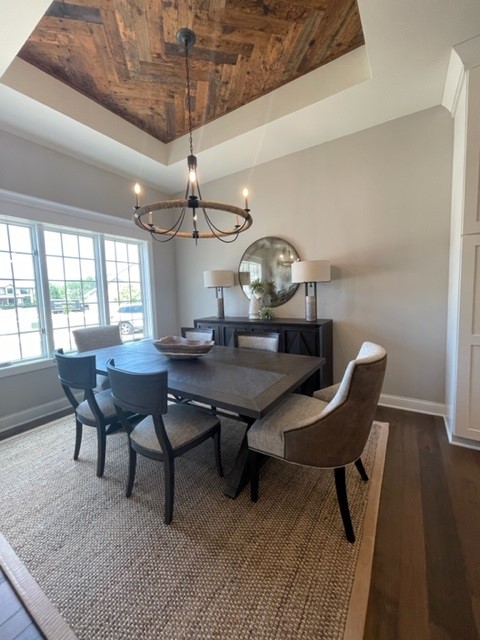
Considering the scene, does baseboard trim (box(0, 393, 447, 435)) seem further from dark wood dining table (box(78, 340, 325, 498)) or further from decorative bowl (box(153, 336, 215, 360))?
decorative bowl (box(153, 336, 215, 360))

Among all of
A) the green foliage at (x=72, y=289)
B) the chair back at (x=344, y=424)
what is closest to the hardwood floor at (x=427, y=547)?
the chair back at (x=344, y=424)

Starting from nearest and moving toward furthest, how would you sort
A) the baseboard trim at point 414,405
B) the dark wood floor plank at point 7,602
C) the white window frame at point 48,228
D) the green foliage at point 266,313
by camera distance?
the dark wood floor plank at point 7,602 → the baseboard trim at point 414,405 → the white window frame at point 48,228 → the green foliage at point 266,313

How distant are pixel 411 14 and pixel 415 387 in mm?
2927

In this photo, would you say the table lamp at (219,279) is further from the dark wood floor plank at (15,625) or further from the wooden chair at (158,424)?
the dark wood floor plank at (15,625)

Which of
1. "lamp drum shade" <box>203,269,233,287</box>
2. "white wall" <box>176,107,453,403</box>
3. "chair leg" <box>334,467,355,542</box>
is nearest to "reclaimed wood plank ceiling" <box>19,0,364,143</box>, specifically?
"white wall" <box>176,107,453,403</box>

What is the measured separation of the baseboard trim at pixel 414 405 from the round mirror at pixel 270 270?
162cm

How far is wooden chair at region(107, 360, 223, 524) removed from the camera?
146cm

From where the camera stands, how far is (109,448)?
7.72 feet

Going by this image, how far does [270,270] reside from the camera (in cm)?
362

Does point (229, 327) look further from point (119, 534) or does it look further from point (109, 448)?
point (119, 534)

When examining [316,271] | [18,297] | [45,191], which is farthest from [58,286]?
[316,271]

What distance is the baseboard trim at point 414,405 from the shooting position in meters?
2.71

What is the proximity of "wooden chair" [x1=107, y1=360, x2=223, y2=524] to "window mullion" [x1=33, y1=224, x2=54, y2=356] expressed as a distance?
2.11 metres

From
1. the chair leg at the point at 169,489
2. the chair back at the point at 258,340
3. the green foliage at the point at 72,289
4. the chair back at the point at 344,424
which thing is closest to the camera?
the chair back at the point at 344,424
